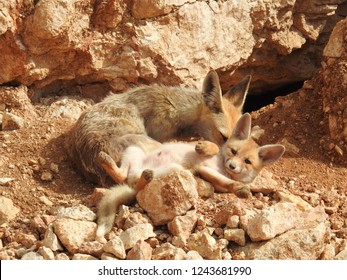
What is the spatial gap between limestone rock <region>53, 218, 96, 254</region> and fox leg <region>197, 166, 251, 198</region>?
1.21 m

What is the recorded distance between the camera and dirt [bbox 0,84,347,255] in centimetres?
536

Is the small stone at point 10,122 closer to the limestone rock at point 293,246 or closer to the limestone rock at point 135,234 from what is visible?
the limestone rock at point 135,234

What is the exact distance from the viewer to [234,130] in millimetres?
5984

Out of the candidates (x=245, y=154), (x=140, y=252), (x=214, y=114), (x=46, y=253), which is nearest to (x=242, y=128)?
(x=245, y=154)

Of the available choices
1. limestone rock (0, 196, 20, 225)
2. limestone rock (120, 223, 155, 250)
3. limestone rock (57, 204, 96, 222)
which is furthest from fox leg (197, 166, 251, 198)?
limestone rock (0, 196, 20, 225)

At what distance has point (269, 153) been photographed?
5848mm

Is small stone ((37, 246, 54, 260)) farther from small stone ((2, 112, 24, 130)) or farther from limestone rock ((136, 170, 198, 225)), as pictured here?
small stone ((2, 112, 24, 130))

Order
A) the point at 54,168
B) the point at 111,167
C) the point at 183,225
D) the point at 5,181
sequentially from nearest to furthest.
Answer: the point at 183,225 < the point at 111,167 < the point at 5,181 < the point at 54,168

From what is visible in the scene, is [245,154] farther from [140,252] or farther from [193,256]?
[140,252]

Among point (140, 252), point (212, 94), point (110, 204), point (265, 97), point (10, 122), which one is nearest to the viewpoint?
point (140, 252)

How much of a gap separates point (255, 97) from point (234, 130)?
123 inches

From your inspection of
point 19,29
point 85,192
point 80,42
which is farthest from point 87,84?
point 85,192

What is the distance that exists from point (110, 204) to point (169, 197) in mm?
482

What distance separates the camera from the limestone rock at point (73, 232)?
14.9 feet
